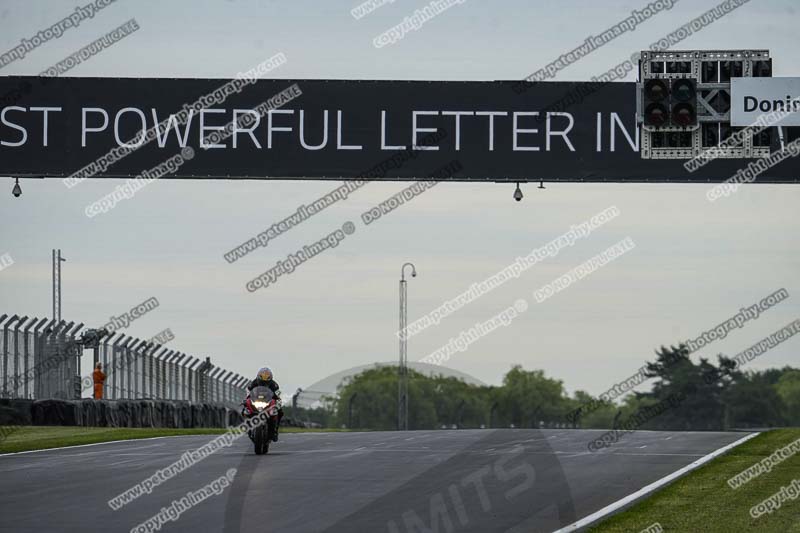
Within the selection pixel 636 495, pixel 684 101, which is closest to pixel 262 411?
pixel 636 495

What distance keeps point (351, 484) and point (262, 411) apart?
4.86 m

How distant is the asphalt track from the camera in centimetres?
1424

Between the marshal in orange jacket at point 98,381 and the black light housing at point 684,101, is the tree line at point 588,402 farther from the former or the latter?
the black light housing at point 684,101

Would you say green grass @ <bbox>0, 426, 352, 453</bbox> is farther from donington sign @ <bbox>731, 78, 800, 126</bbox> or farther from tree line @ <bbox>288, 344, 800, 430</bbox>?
tree line @ <bbox>288, 344, 800, 430</bbox>

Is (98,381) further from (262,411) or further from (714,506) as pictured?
(714,506)

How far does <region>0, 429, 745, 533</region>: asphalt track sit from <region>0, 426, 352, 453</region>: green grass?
1.25m

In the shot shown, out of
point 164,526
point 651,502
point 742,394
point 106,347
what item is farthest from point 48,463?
point 742,394

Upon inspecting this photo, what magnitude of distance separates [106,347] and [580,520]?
24999mm

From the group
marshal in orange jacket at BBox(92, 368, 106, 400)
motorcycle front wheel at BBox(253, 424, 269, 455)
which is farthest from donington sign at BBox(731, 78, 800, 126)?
marshal in orange jacket at BBox(92, 368, 106, 400)

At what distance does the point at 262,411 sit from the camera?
22562 millimetres

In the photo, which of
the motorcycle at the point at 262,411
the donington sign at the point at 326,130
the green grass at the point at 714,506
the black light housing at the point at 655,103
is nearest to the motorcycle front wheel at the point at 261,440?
the motorcycle at the point at 262,411

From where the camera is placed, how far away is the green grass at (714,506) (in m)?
14.2

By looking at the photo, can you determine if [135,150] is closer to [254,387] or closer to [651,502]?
[254,387]

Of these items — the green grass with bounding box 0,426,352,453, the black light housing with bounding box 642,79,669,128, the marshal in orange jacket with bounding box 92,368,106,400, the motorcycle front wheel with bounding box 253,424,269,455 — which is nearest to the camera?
the black light housing with bounding box 642,79,669,128
